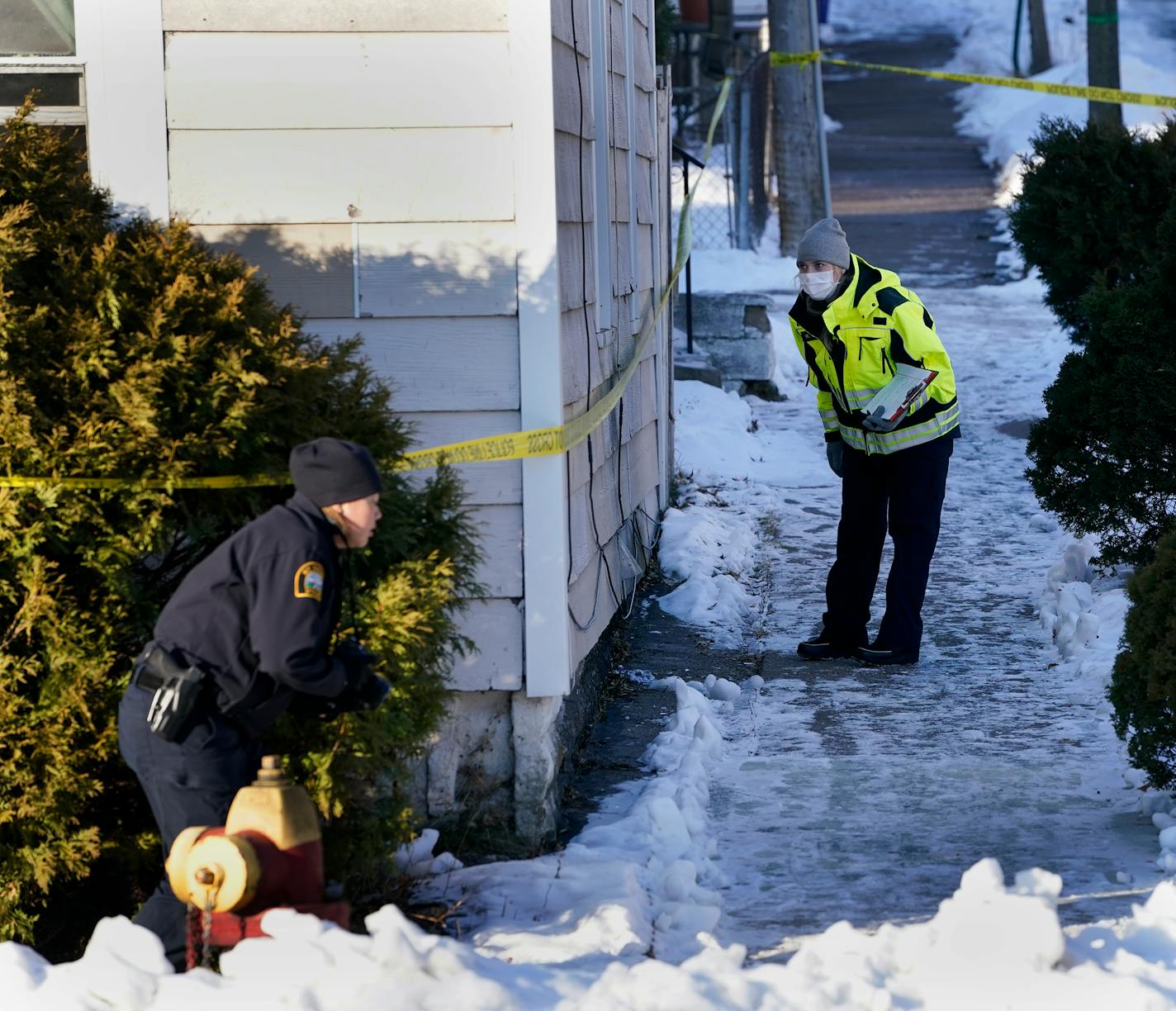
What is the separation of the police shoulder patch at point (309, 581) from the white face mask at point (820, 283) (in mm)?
3507

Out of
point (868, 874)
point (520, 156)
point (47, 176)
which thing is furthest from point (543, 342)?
point (868, 874)

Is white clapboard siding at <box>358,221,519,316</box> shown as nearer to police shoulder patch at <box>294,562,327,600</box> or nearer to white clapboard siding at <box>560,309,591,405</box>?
white clapboard siding at <box>560,309,591,405</box>

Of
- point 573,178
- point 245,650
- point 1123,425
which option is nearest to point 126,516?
point 245,650

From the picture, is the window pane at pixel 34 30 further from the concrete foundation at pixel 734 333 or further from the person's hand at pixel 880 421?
the concrete foundation at pixel 734 333

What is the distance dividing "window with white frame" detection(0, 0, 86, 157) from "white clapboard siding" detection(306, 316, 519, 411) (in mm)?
949

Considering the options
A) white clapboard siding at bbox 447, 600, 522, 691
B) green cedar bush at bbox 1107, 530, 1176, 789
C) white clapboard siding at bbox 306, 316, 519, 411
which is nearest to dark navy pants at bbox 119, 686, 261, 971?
white clapboard siding at bbox 447, 600, 522, 691

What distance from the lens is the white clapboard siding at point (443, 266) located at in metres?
4.72

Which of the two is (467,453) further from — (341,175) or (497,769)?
(497,769)

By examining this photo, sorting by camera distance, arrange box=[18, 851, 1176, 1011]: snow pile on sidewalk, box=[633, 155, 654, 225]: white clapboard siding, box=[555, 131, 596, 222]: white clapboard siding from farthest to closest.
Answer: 1. box=[633, 155, 654, 225]: white clapboard siding
2. box=[555, 131, 596, 222]: white clapboard siding
3. box=[18, 851, 1176, 1011]: snow pile on sidewalk

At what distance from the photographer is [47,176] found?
4152 mm

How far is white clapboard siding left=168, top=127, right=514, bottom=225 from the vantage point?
4688 mm

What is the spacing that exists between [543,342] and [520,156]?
54 centimetres

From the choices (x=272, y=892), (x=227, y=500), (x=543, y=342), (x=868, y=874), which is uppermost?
(x=543, y=342)

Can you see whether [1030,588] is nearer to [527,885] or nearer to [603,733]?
[603,733]
